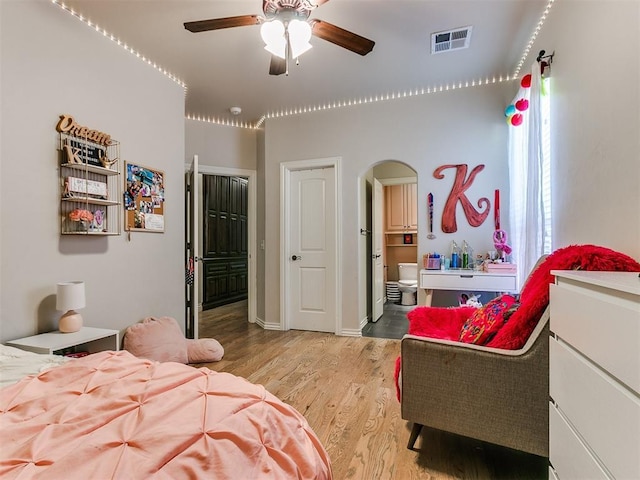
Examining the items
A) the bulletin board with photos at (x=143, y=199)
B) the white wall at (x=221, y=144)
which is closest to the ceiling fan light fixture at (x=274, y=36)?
the bulletin board with photos at (x=143, y=199)

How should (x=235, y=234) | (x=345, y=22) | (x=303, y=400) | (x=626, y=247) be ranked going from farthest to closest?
1. (x=235, y=234)
2. (x=345, y=22)
3. (x=303, y=400)
4. (x=626, y=247)

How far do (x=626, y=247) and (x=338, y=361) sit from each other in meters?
2.24

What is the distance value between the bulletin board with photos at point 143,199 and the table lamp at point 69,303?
762 mm

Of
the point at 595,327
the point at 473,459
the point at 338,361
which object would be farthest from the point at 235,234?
the point at 595,327

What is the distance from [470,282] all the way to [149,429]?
297cm

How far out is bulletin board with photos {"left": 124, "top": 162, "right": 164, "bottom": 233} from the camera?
8.94 ft

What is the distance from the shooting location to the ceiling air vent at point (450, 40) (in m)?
2.54

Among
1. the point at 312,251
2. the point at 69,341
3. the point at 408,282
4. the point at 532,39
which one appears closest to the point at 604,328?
the point at 69,341

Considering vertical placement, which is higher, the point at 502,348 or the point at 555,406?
the point at 502,348

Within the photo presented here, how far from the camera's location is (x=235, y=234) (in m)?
6.14

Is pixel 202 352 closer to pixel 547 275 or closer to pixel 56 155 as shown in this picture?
pixel 56 155

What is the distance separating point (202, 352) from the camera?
2920 mm

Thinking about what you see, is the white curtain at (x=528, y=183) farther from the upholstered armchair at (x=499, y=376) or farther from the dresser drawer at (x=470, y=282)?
the upholstered armchair at (x=499, y=376)

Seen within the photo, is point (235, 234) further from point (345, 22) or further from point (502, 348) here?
point (502, 348)
